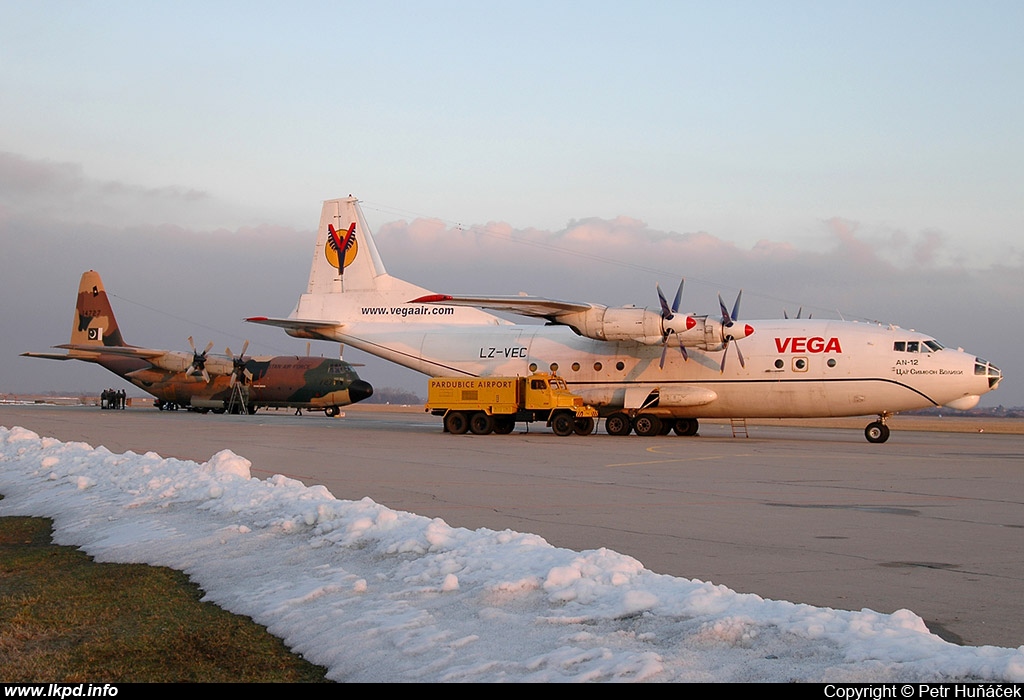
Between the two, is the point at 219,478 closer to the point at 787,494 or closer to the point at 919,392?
the point at 787,494

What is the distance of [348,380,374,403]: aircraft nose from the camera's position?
48281 millimetres

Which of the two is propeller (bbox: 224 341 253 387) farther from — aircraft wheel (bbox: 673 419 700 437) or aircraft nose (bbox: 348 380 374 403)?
aircraft wheel (bbox: 673 419 700 437)

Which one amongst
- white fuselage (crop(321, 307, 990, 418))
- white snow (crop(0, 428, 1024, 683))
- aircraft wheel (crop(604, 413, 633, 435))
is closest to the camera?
white snow (crop(0, 428, 1024, 683))

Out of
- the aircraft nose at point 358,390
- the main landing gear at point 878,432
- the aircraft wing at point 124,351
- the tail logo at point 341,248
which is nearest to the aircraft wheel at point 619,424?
the main landing gear at point 878,432

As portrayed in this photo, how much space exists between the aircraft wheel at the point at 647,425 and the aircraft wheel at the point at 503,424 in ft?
14.1

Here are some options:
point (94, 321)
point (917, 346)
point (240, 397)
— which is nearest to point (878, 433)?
point (917, 346)

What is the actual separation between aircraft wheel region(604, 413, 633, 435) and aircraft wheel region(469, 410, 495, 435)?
13.3ft

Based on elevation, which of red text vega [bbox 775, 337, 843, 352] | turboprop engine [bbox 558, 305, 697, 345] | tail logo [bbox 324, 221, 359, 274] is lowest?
red text vega [bbox 775, 337, 843, 352]

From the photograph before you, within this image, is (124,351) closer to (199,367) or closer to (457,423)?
(199,367)

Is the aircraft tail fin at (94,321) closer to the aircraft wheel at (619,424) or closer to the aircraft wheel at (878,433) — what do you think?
the aircraft wheel at (619,424)

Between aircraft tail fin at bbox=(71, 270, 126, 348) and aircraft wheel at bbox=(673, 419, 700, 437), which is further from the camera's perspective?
aircraft tail fin at bbox=(71, 270, 126, 348)

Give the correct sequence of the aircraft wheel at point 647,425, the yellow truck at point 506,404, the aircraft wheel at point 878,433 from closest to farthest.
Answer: the aircraft wheel at point 878,433 → the yellow truck at point 506,404 → the aircraft wheel at point 647,425

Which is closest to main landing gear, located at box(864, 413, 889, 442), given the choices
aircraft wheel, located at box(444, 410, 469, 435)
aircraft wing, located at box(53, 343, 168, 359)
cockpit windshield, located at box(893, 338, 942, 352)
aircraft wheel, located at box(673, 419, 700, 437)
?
cockpit windshield, located at box(893, 338, 942, 352)

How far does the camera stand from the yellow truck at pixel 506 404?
3020 centimetres
